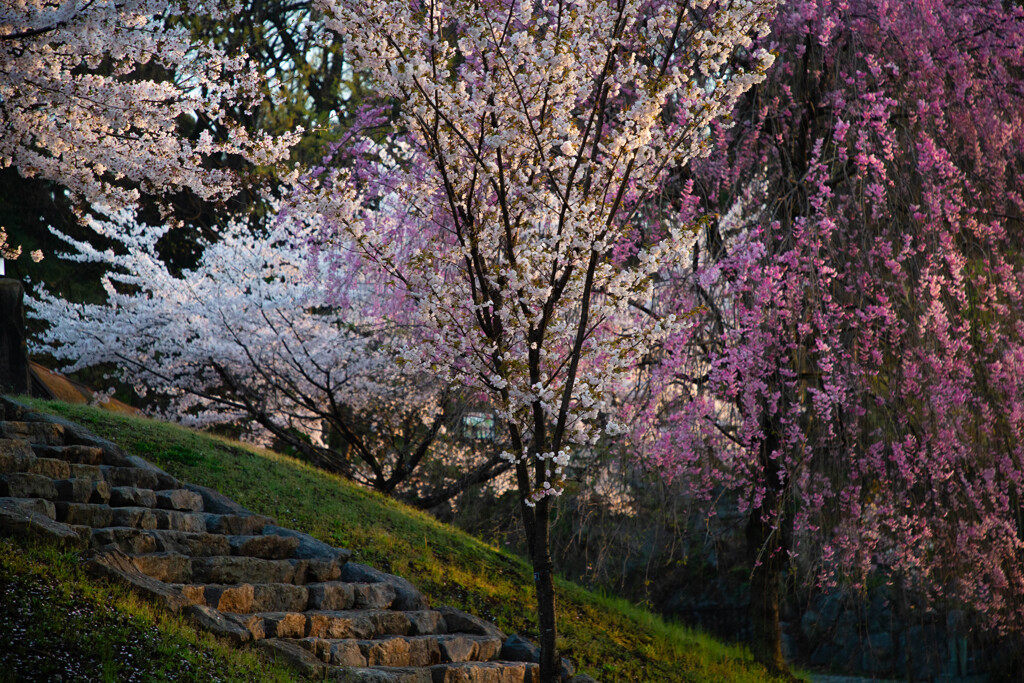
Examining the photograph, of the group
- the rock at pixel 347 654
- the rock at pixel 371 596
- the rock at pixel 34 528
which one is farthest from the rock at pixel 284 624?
the rock at pixel 34 528

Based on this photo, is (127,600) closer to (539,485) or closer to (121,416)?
(539,485)

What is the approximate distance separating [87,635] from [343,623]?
1.87 m

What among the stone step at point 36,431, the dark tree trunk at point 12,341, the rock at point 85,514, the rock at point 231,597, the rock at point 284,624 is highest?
the dark tree trunk at point 12,341

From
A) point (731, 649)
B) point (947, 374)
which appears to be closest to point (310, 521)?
point (731, 649)

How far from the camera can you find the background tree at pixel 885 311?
6996 millimetres

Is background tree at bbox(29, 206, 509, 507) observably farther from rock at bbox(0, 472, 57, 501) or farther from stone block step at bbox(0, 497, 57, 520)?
stone block step at bbox(0, 497, 57, 520)

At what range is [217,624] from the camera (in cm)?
477

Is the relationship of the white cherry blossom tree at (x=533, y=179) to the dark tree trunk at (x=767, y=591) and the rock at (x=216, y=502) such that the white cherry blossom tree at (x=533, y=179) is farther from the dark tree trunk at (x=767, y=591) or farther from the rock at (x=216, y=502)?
the dark tree trunk at (x=767, y=591)

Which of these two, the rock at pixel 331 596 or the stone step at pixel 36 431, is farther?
the stone step at pixel 36 431

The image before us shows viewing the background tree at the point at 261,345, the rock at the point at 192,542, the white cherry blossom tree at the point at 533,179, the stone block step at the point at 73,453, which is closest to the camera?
the white cherry blossom tree at the point at 533,179

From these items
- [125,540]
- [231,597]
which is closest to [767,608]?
[231,597]

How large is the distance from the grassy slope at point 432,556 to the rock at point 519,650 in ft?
1.95

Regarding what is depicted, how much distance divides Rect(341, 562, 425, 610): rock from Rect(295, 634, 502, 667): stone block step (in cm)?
54

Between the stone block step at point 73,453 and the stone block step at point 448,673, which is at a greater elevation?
the stone block step at point 73,453
